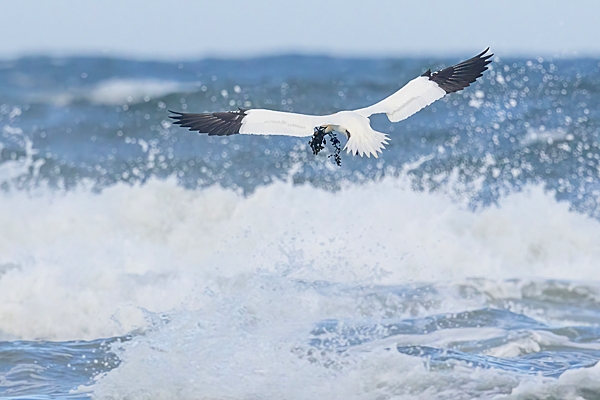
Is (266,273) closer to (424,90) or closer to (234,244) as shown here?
(424,90)

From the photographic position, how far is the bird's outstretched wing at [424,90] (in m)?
6.02

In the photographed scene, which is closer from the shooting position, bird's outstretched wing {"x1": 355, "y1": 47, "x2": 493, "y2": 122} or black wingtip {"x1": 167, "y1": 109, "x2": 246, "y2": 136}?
black wingtip {"x1": 167, "y1": 109, "x2": 246, "y2": 136}

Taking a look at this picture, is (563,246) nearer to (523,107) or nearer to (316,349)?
(316,349)

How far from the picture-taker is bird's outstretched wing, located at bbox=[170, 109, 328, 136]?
18.6ft

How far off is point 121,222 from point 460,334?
5.53m

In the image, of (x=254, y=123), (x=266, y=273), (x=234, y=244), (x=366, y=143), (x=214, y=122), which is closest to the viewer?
(x=366, y=143)

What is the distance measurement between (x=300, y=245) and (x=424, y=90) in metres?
4.18

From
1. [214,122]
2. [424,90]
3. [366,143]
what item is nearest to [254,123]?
[214,122]

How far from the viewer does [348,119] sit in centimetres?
568

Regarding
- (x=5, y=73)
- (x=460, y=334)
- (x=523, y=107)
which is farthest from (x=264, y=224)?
(x=5, y=73)

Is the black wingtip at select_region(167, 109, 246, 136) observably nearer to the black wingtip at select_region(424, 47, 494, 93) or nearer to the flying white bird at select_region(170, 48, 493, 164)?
the flying white bird at select_region(170, 48, 493, 164)

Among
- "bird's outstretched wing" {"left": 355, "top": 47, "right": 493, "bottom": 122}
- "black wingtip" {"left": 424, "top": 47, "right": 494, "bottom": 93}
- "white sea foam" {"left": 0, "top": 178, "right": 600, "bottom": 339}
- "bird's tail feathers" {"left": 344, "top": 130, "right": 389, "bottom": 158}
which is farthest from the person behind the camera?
"white sea foam" {"left": 0, "top": 178, "right": 600, "bottom": 339}

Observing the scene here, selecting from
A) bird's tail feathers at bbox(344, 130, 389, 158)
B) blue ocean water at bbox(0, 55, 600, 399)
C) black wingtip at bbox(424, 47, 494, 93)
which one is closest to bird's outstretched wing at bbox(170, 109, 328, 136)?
bird's tail feathers at bbox(344, 130, 389, 158)

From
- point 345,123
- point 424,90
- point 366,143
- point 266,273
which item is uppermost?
point 424,90
